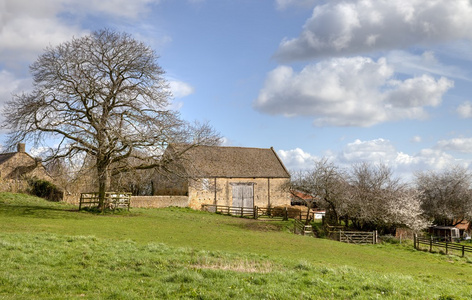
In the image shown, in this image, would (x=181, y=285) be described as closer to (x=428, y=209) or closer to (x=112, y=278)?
(x=112, y=278)

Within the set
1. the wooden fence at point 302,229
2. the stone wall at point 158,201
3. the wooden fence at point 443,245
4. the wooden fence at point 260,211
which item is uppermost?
the stone wall at point 158,201

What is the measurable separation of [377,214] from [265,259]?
2644 centimetres

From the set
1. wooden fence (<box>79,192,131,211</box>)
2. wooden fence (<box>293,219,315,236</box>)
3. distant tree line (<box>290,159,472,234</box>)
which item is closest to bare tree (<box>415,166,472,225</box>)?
distant tree line (<box>290,159,472,234</box>)

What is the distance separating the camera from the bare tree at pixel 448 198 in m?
52.2

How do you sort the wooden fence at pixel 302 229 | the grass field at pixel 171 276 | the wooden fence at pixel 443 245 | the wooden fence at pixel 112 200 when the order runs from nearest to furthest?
the grass field at pixel 171 276 → the wooden fence at pixel 443 245 → the wooden fence at pixel 112 200 → the wooden fence at pixel 302 229

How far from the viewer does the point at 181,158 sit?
32.2 metres

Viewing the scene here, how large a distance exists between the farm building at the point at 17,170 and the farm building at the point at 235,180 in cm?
1244

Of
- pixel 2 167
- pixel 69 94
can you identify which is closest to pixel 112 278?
pixel 69 94

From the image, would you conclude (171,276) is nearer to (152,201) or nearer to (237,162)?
(152,201)

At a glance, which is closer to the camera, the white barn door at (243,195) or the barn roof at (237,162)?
the white barn door at (243,195)

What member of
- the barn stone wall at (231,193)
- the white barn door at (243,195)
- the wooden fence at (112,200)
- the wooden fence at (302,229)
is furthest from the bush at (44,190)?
the wooden fence at (302,229)

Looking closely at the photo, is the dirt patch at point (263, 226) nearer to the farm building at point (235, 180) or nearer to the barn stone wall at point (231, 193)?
the farm building at point (235, 180)

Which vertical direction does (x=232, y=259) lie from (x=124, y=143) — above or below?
below

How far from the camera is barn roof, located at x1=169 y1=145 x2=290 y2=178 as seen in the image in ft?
157
